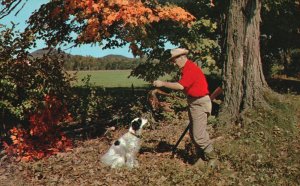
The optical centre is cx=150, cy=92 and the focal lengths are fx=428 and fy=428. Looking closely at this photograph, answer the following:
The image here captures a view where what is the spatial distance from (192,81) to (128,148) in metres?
2.04

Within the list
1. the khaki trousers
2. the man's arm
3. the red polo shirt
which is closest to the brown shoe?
the khaki trousers

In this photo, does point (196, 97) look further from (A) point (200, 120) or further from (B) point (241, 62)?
Answer: (B) point (241, 62)

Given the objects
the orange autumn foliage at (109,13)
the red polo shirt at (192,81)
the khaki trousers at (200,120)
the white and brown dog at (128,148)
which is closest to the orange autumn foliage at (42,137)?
the orange autumn foliage at (109,13)

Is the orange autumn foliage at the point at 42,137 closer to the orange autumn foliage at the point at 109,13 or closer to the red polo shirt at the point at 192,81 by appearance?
the orange autumn foliage at the point at 109,13

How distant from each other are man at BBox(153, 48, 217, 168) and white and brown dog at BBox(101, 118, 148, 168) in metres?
1.12

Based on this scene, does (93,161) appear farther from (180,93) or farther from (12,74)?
(180,93)

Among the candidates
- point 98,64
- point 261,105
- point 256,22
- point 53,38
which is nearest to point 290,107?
point 261,105

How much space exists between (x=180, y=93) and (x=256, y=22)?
533 cm

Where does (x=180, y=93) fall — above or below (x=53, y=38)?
below

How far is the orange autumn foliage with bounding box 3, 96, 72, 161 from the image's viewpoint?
40.0 ft

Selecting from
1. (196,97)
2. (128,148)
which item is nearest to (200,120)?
(196,97)

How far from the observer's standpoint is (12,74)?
1375cm

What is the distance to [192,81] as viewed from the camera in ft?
28.7

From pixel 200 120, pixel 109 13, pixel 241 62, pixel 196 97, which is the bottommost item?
pixel 200 120
